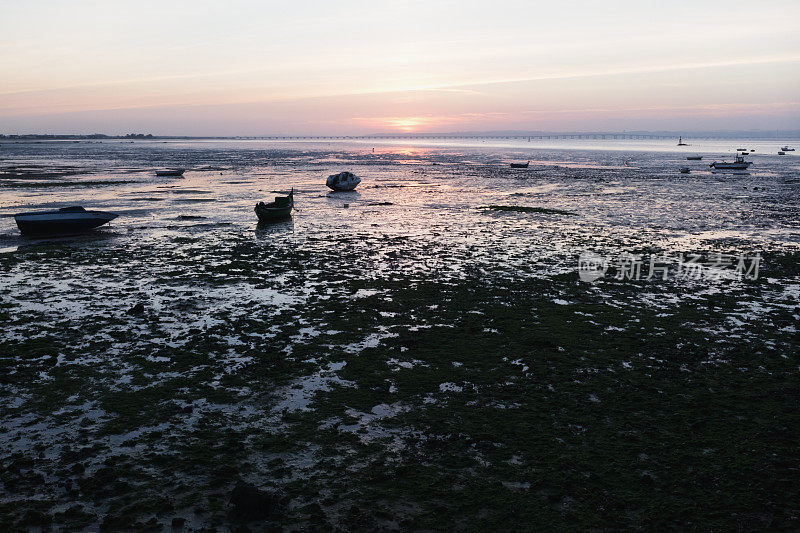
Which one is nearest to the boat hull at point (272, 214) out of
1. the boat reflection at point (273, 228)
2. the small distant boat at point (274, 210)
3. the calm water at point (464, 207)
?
the small distant boat at point (274, 210)

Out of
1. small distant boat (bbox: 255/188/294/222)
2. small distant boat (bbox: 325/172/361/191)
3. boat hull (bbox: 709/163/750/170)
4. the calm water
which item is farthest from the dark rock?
boat hull (bbox: 709/163/750/170)

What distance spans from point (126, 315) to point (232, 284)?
12.4 ft

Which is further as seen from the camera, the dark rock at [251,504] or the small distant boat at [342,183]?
the small distant boat at [342,183]

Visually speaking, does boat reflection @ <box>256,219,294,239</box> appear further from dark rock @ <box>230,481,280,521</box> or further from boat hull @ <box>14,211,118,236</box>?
dark rock @ <box>230,481,280,521</box>

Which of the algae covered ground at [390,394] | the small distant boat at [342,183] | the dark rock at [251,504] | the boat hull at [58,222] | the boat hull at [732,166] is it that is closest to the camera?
the dark rock at [251,504]

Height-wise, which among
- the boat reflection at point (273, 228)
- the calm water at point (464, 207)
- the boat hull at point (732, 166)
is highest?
the boat hull at point (732, 166)

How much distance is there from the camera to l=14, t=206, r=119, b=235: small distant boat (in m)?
25.2

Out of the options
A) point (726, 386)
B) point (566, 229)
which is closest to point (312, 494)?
point (726, 386)

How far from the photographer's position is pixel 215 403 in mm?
9492

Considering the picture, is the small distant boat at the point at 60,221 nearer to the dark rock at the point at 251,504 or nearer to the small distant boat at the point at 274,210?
the small distant boat at the point at 274,210

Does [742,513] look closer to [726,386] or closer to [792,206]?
[726,386]

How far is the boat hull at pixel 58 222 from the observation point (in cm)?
2517

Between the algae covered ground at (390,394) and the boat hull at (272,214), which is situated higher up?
the boat hull at (272,214)

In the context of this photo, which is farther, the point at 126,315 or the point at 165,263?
the point at 165,263
